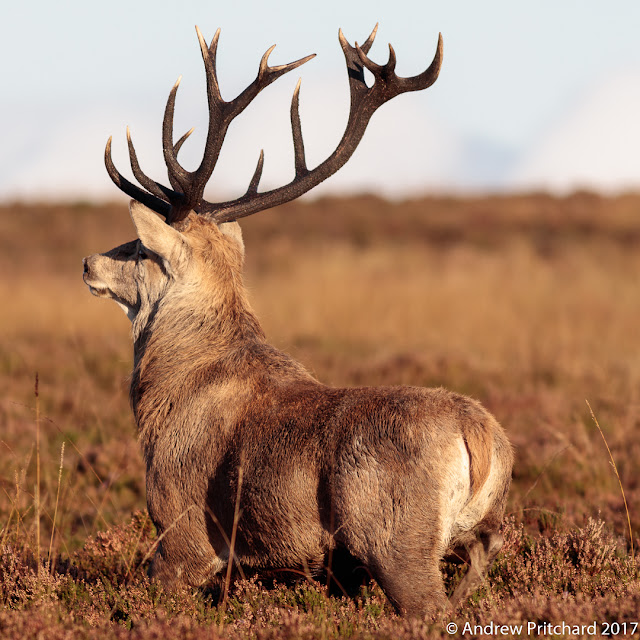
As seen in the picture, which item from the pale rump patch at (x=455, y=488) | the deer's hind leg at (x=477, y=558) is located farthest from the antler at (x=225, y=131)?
the deer's hind leg at (x=477, y=558)

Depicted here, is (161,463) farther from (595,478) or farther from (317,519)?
(595,478)

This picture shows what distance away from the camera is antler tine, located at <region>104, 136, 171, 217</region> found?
5133 millimetres

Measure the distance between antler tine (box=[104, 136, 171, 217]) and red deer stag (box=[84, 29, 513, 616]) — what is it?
1 centimetres

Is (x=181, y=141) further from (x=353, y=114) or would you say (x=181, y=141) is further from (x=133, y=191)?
(x=353, y=114)

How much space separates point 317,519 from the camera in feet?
12.3

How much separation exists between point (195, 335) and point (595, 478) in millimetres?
3766

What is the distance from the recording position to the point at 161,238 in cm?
472

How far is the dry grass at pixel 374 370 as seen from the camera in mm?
4027

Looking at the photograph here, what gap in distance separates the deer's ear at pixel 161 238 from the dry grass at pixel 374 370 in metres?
0.96

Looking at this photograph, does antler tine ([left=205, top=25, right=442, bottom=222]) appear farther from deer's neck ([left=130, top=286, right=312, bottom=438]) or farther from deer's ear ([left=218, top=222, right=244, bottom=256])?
deer's neck ([left=130, top=286, right=312, bottom=438])

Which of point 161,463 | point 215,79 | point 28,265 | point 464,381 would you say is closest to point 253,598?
point 161,463

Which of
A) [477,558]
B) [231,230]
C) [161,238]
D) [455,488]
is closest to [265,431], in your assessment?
[455,488]

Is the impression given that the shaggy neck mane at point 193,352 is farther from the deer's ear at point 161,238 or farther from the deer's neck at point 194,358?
the deer's ear at point 161,238

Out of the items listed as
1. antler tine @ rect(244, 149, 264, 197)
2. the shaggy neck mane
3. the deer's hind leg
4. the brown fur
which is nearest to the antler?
antler tine @ rect(244, 149, 264, 197)
